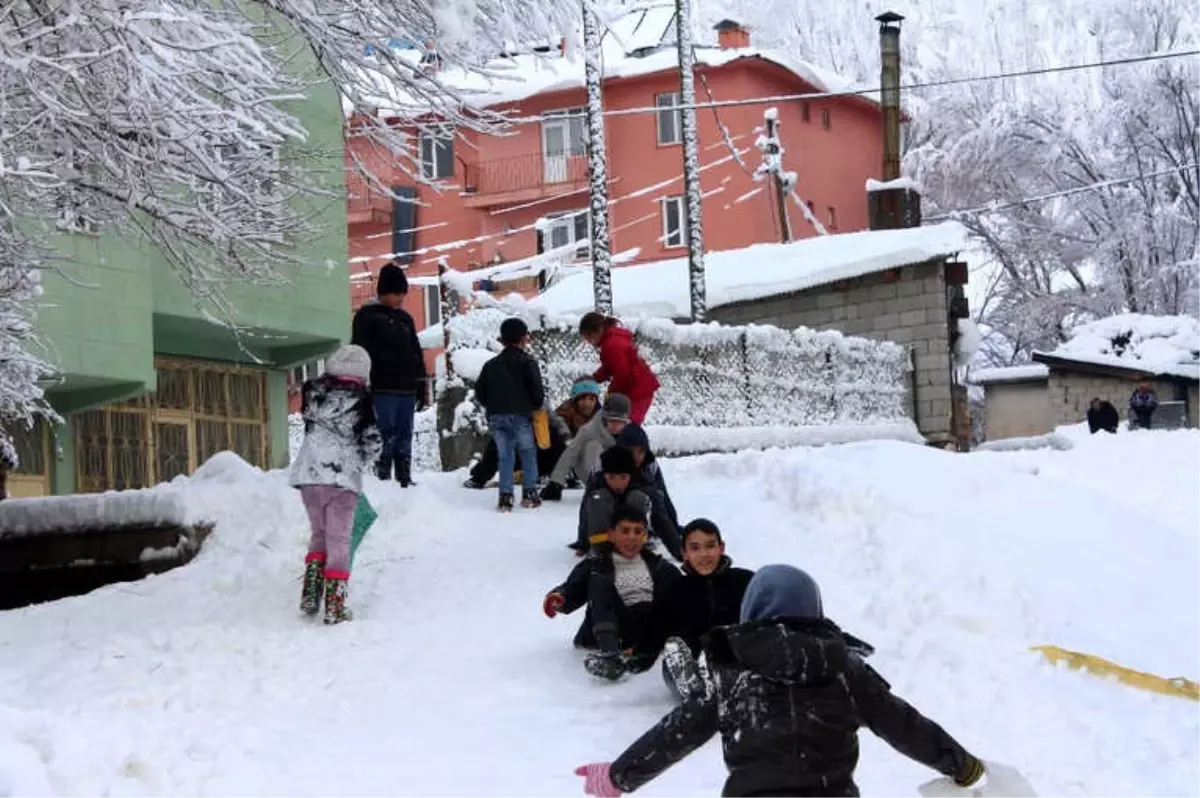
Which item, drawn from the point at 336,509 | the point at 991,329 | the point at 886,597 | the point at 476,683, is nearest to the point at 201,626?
the point at 336,509

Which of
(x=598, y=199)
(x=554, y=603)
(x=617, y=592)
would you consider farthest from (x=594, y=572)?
(x=598, y=199)

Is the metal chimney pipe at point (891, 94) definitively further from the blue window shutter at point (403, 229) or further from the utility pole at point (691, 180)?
the blue window shutter at point (403, 229)

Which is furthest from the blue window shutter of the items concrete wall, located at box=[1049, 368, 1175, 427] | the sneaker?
the sneaker

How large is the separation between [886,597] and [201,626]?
13.6ft

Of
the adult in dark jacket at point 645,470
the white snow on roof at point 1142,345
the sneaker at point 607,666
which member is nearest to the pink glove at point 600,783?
the sneaker at point 607,666

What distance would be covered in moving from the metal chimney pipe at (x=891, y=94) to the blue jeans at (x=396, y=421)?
21.3 metres

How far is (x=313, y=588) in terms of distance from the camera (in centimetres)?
1023

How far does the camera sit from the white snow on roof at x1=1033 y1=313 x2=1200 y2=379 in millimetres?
37938

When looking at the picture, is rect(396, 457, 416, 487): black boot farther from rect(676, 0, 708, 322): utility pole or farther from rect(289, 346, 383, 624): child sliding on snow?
rect(676, 0, 708, 322): utility pole

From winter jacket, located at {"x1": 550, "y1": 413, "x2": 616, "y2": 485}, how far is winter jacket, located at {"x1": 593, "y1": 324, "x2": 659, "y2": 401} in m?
1.17

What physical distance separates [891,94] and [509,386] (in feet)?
72.7

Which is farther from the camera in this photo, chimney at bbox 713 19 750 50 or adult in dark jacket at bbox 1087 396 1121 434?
chimney at bbox 713 19 750 50

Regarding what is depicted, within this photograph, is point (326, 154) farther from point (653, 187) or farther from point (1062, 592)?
point (653, 187)

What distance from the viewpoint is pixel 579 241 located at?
157 feet
